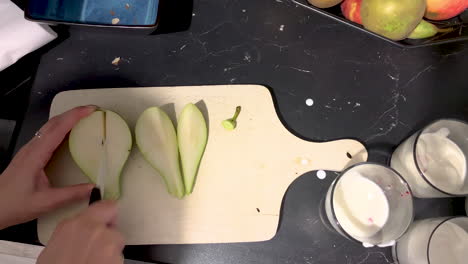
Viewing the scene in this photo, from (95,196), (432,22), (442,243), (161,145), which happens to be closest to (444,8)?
(432,22)

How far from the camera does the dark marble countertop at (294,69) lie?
62 centimetres

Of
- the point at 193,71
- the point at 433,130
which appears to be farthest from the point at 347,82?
the point at 193,71

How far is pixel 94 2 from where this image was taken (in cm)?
64

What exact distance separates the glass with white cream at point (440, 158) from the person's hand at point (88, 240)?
0.42m

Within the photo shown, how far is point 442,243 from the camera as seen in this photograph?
0.50m

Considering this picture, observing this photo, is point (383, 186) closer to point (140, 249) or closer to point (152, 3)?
point (140, 249)

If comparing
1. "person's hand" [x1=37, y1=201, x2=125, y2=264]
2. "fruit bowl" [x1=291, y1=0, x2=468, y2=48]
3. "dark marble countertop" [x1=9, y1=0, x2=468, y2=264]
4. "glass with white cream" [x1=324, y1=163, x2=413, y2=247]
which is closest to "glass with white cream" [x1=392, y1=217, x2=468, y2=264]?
"glass with white cream" [x1=324, y1=163, x2=413, y2=247]

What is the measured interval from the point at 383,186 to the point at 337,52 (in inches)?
9.8

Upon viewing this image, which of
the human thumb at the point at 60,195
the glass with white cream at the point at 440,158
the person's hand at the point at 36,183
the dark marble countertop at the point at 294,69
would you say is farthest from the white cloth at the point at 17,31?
the glass with white cream at the point at 440,158

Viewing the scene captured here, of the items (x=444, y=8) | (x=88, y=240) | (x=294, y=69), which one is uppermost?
(x=444, y=8)

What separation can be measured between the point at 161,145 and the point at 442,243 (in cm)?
41

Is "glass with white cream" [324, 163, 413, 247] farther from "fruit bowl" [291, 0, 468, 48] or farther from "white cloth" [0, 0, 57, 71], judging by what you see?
"white cloth" [0, 0, 57, 71]

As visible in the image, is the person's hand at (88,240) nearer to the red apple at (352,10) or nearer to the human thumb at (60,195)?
the human thumb at (60,195)

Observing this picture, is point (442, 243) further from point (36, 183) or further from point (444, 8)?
point (36, 183)
